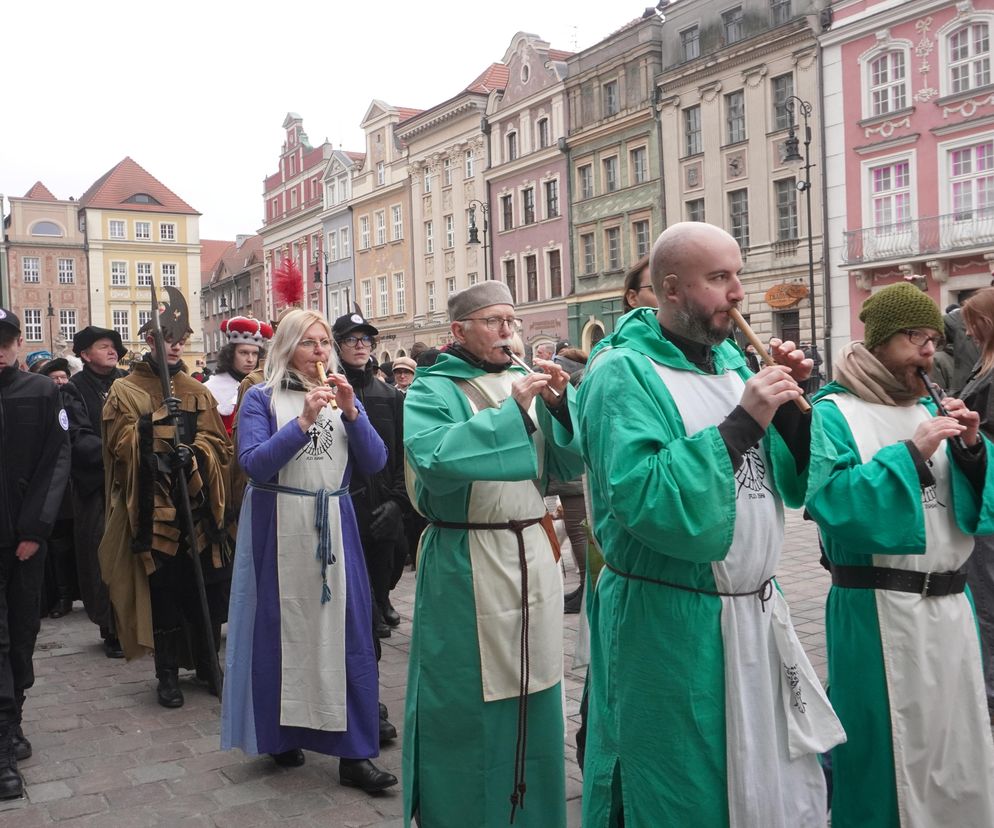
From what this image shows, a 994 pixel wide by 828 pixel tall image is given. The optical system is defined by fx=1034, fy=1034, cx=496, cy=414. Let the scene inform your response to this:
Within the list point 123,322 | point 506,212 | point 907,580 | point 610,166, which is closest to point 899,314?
point 907,580

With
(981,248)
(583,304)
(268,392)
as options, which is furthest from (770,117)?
(268,392)

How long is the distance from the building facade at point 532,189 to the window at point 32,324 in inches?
1576

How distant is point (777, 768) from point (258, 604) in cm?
254

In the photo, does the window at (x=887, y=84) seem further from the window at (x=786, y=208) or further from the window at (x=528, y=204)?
the window at (x=528, y=204)

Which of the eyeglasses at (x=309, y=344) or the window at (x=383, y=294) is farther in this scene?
the window at (x=383, y=294)

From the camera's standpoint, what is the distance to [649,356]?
2557 mm

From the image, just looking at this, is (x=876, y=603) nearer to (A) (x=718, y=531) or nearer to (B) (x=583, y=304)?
(A) (x=718, y=531)

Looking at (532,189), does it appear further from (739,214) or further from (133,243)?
(133,243)

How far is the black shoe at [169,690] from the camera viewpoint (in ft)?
17.9

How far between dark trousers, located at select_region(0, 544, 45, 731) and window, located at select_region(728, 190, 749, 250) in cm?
2617

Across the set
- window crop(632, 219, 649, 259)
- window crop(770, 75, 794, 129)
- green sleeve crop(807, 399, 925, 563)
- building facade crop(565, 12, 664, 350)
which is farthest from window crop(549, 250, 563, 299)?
green sleeve crop(807, 399, 925, 563)

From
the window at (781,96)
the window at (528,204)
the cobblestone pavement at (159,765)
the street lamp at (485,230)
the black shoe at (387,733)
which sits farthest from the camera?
the street lamp at (485,230)

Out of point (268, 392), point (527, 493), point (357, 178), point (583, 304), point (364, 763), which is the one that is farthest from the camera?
point (357, 178)

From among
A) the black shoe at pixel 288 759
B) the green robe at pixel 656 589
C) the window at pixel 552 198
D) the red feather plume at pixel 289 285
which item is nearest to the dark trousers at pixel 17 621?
the black shoe at pixel 288 759
